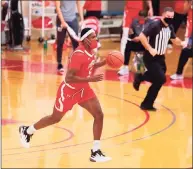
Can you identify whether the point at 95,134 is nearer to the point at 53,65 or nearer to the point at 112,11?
the point at 53,65

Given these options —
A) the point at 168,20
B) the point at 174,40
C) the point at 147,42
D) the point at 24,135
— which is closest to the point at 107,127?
the point at 147,42

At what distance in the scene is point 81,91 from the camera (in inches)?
124

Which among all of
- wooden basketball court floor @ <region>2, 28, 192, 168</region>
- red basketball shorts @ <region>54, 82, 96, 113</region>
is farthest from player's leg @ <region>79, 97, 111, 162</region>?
wooden basketball court floor @ <region>2, 28, 192, 168</region>

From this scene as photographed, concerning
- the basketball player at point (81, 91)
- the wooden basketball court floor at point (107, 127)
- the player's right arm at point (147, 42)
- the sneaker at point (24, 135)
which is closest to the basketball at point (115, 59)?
the basketball player at point (81, 91)

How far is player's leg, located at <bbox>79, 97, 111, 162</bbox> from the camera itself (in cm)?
306

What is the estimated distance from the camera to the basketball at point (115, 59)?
274cm

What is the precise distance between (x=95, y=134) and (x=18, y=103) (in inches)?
360

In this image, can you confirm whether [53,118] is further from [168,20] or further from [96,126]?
[168,20]

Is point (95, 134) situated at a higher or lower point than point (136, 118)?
higher

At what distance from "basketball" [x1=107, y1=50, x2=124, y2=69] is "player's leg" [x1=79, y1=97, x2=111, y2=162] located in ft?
1.61

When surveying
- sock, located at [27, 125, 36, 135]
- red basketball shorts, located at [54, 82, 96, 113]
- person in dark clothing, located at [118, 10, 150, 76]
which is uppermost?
red basketball shorts, located at [54, 82, 96, 113]

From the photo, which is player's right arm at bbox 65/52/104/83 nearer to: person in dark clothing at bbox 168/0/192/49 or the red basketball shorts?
the red basketball shorts

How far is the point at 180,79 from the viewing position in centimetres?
1775

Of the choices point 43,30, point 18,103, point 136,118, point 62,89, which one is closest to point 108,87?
point 136,118
